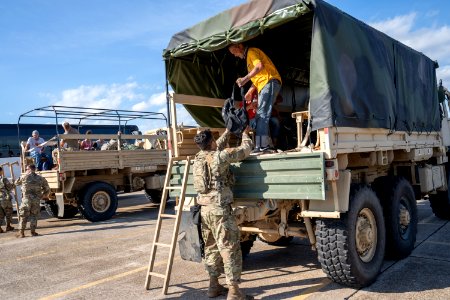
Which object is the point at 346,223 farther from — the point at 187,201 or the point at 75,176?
the point at 75,176

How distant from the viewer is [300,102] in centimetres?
683

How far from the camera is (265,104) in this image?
489cm

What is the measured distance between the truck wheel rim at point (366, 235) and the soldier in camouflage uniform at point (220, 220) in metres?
1.28

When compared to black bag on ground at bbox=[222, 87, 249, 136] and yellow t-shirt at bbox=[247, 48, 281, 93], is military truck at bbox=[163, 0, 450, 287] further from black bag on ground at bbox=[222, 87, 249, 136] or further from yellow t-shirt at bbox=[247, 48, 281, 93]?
black bag on ground at bbox=[222, 87, 249, 136]

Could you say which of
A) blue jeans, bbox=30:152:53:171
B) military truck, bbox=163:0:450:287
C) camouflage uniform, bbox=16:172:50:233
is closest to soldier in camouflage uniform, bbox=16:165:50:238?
camouflage uniform, bbox=16:172:50:233

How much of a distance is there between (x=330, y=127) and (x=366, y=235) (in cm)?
133

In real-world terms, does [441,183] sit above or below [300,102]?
below

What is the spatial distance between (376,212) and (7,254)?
609 centimetres

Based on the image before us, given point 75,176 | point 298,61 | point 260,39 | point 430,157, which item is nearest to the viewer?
point 260,39

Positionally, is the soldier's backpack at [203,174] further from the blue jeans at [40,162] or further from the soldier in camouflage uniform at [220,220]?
the blue jeans at [40,162]

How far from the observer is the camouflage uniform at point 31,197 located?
892 cm

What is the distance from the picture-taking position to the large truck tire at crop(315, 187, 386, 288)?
4.04 metres

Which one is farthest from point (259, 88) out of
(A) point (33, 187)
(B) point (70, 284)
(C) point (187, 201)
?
(A) point (33, 187)

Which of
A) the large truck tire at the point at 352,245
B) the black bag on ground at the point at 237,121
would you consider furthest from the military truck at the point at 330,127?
the black bag on ground at the point at 237,121
